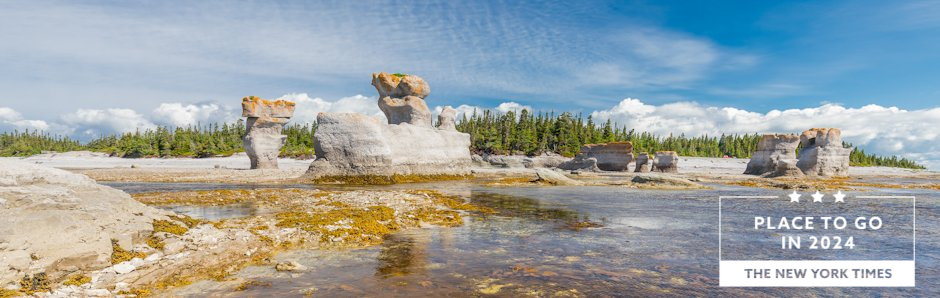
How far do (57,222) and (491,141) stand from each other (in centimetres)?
8453

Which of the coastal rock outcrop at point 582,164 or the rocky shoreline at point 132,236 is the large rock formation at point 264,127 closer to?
the rocky shoreline at point 132,236

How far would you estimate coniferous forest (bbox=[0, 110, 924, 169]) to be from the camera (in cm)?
8831

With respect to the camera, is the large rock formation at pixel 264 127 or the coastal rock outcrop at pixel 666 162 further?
the coastal rock outcrop at pixel 666 162

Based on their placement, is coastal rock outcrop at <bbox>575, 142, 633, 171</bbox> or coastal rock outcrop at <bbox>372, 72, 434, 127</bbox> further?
coastal rock outcrop at <bbox>575, 142, 633, 171</bbox>

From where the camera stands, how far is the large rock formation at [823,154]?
1820 inches

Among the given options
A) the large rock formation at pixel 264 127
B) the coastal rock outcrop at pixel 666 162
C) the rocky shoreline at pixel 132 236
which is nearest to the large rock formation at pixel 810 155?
the coastal rock outcrop at pixel 666 162

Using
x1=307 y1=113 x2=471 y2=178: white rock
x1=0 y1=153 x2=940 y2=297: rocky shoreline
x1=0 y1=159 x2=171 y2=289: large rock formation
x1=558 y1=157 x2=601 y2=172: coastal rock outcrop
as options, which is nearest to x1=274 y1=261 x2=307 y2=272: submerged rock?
x1=0 y1=153 x2=940 y2=297: rocky shoreline

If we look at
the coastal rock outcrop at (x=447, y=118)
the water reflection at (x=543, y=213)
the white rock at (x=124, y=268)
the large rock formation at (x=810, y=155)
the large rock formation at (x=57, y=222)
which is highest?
the coastal rock outcrop at (x=447, y=118)

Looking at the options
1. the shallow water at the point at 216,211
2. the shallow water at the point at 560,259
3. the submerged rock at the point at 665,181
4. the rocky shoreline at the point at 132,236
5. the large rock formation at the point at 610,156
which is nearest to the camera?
the rocky shoreline at the point at 132,236

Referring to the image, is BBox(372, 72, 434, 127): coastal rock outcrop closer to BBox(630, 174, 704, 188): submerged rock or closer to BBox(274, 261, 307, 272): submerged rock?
BBox(630, 174, 704, 188): submerged rock

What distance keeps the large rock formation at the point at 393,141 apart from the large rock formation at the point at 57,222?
20787 millimetres

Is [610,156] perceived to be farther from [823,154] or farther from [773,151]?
[823,154]

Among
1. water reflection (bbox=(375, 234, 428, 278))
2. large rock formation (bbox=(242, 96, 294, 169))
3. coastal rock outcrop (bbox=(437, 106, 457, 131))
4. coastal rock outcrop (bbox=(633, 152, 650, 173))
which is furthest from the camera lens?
coastal rock outcrop (bbox=(633, 152, 650, 173))

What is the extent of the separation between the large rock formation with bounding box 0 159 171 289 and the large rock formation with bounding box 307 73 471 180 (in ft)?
68.2
